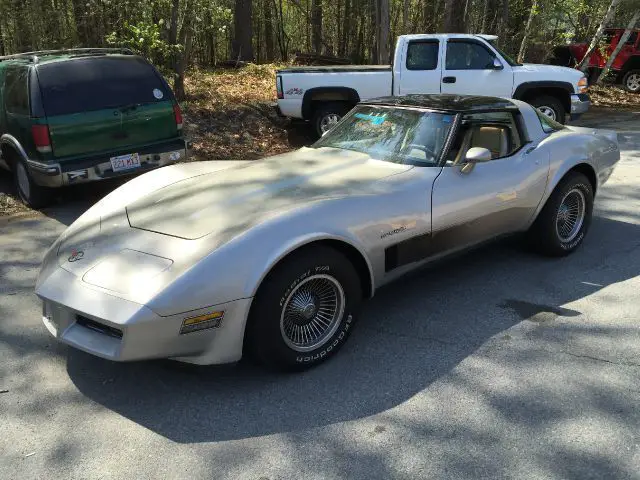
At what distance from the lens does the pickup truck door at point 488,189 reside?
13.5 ft

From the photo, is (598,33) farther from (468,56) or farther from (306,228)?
(306,228)

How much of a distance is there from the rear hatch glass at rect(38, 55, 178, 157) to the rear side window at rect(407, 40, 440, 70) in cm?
506

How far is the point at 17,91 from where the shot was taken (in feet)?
22.2

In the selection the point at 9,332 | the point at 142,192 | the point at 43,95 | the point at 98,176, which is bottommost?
the point at 9,332

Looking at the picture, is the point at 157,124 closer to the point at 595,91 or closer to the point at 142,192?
the point at 142,192

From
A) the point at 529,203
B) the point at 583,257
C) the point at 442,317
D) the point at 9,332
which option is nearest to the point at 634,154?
the point at 583,257

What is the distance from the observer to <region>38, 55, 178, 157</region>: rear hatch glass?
6.42 metres

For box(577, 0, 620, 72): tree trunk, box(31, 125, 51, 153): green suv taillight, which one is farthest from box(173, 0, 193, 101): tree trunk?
box(577, 0, 620, 72): tree trunk

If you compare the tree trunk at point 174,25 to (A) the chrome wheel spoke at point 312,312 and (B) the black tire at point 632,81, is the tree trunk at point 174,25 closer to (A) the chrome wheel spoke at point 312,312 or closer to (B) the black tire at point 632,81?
(A) the chrome wheel spoke at point 312,312

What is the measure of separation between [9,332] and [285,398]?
81.2 inches

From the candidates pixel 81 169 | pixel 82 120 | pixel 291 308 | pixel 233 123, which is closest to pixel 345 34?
pixel 233 123

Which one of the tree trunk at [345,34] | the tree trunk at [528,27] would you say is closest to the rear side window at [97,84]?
the tree trunk at [528,27]

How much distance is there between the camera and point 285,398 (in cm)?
318

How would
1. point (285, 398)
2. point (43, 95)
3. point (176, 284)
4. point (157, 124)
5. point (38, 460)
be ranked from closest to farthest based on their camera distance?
point (38, 460) < point (176, 284) < point (285, 398) < point (43, 95) < point (157, 124)
